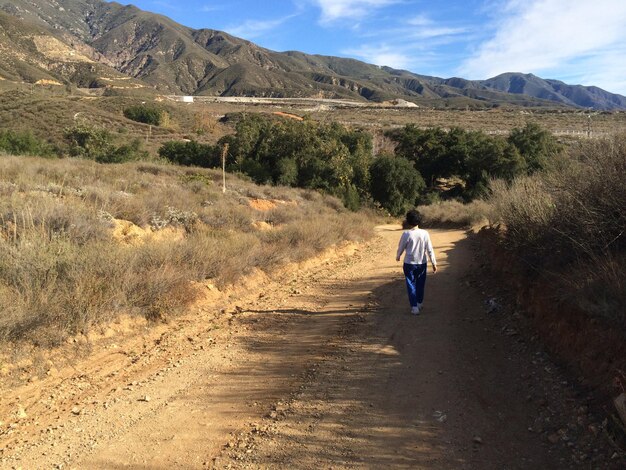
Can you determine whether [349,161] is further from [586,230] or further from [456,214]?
[586,230]

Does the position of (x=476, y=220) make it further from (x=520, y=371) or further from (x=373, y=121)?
(x=373, y=121)

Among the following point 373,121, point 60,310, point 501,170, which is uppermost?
point 373,121

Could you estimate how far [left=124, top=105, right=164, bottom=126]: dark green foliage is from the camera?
58375 millimetres

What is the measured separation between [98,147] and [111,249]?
30022mm

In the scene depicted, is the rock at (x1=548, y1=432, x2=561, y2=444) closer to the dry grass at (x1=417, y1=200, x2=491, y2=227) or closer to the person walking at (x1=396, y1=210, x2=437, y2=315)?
the person walking at (x1=396, y1=210, x2=437, y2=315)

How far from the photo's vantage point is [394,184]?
3241 cm

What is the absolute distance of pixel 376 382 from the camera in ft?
15.8

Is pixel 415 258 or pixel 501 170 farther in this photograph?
pixel 501 170

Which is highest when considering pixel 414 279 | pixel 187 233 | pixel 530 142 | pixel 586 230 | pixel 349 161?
pixel 530 142

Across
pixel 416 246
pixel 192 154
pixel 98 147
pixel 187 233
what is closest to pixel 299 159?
pixel 192 154

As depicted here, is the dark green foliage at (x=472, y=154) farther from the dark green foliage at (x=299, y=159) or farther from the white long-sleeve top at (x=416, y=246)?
the white long-sleeve top at (x=416, y=246)

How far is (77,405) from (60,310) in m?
1.54

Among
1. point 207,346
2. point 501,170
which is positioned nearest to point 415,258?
point 207,346

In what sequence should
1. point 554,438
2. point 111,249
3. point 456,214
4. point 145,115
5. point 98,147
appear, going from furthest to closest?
point 145,115
point 98,147
point 456,214
point 111,249
point 554,438
